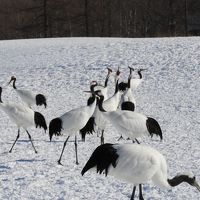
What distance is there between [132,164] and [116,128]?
292 centimetres

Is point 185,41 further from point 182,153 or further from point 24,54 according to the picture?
point 182,153

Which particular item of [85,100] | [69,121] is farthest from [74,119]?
[85,100]

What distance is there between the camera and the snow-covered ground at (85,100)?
718 centimetres

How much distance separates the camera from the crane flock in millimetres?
6121

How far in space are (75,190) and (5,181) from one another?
1.08 metres

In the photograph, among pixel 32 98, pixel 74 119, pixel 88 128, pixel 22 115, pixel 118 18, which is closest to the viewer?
pixel 74 119

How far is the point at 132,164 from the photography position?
6098 mm

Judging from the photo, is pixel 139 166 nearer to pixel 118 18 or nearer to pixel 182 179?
pixel 182 179

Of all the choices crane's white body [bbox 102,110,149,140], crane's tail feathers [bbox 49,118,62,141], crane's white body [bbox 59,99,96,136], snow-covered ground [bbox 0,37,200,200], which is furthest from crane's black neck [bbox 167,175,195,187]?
crane's tail feathers [bbox 49,118,62,141]

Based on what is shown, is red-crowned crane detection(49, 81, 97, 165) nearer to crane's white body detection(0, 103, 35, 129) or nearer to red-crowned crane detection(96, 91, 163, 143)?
red-crowned crane detection(96, 91, 163, 143)

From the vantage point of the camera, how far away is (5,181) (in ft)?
24.1

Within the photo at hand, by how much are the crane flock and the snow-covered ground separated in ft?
1.37

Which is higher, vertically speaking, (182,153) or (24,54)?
(24,54)

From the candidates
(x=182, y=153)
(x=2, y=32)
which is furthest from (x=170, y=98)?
(x=2, y=32)
